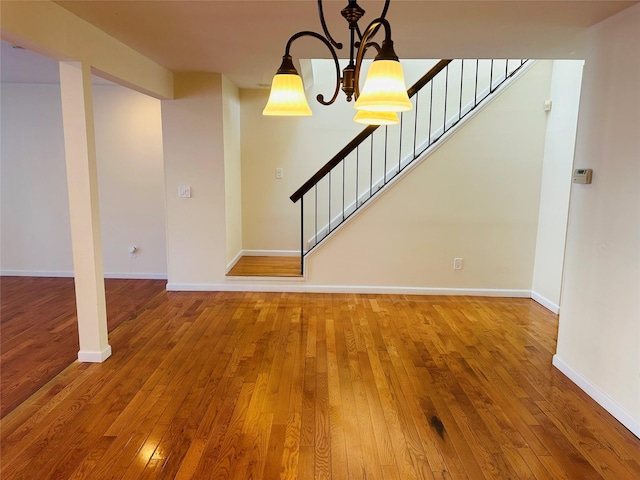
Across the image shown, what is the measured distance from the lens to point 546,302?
421cm

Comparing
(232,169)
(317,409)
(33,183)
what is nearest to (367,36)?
(317,409)

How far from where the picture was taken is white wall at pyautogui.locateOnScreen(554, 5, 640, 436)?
2.27 metres

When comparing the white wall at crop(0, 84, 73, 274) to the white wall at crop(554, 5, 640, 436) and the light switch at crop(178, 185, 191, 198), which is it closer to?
the light switch at crop(178, 185, 191, 198)

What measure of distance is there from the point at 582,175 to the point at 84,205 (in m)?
3.41

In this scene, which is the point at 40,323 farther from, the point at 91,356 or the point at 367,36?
the point at 367,36

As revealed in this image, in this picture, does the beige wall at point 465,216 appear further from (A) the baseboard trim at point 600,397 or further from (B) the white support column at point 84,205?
(B) the white support column at point 84,205

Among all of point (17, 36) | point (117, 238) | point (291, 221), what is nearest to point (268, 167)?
point (291, 221)

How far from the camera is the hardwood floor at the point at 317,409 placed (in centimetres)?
195

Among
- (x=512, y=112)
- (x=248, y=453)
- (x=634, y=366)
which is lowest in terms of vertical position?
(x=248, y=453)

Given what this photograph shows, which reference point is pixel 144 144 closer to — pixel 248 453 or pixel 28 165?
pixel 28 165

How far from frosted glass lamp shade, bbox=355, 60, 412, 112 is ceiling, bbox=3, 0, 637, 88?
45.8 inches

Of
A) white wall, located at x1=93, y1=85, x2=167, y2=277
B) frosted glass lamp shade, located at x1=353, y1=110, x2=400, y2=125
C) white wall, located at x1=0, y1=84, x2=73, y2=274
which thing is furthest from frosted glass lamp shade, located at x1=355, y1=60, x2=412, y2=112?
white wall, located at x1=0, y1=84, x2=73, y2=274

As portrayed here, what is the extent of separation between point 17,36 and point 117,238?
3.32 meters

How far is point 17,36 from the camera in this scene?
6.88 ft
